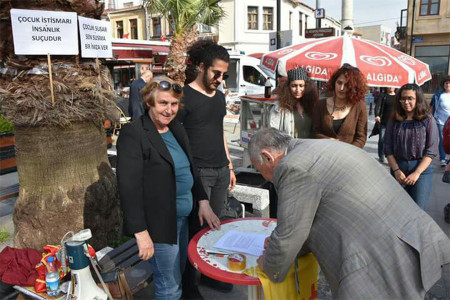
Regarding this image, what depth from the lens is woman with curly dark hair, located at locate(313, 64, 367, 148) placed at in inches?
137

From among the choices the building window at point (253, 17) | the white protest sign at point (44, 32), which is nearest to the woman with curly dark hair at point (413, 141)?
the white protest sign at point (44, 32)

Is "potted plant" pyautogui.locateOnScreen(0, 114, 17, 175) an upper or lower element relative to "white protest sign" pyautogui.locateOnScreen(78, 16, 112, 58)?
lower

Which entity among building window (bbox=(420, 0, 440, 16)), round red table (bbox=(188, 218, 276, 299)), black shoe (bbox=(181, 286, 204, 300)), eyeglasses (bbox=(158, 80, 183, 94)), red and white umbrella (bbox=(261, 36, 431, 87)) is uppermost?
building window (bbox=(420, 0, 440, 16))

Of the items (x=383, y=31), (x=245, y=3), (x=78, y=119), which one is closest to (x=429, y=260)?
(x=78, y=119)

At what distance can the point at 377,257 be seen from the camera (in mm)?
1615

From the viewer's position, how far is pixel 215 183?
2.99m

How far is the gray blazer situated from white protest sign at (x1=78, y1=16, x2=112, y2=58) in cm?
219

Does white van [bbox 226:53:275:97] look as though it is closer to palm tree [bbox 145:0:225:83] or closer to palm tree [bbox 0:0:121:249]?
palm tree [bbox 145:0:225:83]

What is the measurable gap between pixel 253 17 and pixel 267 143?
→ 2718cm

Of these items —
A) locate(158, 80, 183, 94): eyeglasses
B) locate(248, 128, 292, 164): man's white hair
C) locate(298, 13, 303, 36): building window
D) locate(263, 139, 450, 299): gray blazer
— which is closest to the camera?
locate(263, 139, 450, 299): gray blazer

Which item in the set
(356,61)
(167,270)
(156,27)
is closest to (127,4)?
(156,27)

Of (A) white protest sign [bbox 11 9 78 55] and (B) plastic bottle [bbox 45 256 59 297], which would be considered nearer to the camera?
(B) plastic bottle [bbox 45 256 59 297]

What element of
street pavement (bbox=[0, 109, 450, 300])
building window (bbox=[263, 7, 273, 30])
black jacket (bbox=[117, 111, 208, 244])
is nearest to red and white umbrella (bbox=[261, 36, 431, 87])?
street pavement (bbox=[0, 109, 450, 300])

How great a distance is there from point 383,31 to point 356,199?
5893cm
